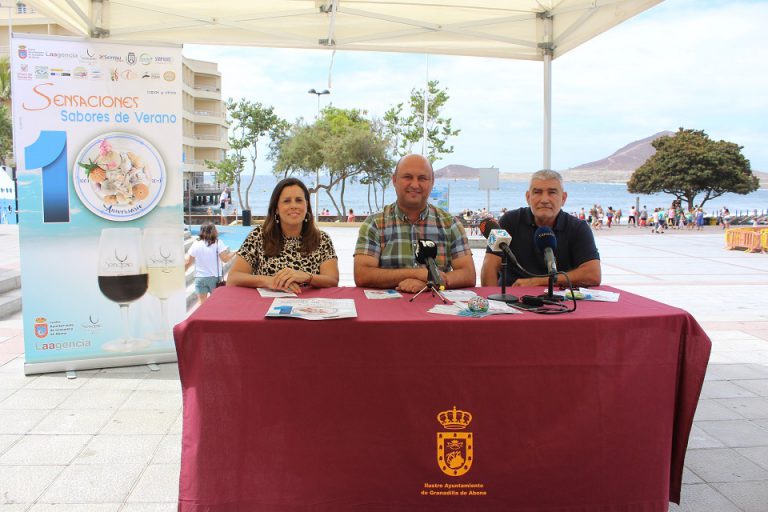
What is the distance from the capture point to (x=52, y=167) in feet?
14.3

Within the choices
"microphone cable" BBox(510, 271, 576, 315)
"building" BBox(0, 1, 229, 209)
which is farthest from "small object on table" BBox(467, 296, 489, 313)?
"building" BBox(0, 1, 229, 209)

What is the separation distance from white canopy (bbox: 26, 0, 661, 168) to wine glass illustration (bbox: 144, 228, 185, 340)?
179 centimetres

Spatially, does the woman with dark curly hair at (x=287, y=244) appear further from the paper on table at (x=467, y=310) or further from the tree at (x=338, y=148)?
the tree at (x=338, y=148)

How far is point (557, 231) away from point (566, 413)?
137cm

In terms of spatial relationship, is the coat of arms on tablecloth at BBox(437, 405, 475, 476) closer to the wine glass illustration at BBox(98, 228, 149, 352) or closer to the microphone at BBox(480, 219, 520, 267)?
the microphone at BBox(480, 219, 520, 267)

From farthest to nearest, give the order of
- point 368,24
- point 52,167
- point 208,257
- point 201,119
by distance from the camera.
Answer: point 201,119 < point 208,257 < point 368,24 < point 52,167

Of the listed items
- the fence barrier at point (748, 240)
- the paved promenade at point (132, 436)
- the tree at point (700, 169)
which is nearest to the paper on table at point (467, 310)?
the paved promenade at point (132, 436)

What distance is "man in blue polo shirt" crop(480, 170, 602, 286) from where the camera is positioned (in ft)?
11.2

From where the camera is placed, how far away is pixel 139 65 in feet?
14.7

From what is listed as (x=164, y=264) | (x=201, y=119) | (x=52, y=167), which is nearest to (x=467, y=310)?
(x=164, y=264)

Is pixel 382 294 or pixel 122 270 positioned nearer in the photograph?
pixel 382 294

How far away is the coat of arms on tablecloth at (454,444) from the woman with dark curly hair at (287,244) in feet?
3.43

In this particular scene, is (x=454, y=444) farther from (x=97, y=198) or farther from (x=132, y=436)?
(x=97, y=198)

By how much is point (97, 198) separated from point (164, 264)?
657 millimetres
